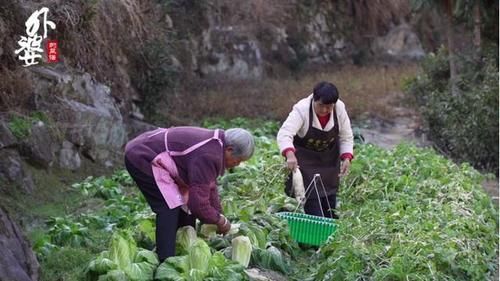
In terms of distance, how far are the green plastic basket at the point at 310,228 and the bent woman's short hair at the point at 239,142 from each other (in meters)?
1.56

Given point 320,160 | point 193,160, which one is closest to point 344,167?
point 320,160

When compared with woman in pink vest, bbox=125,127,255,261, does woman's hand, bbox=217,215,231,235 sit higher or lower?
lower

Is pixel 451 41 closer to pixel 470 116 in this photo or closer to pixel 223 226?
pixel 470 116

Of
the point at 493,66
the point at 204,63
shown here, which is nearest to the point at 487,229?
the point at 493,66

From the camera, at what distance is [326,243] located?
6379mm

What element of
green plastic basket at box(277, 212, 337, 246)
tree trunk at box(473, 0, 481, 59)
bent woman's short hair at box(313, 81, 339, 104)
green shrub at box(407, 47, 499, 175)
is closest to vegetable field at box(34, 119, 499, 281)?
green plastic basket at box(277, 212, 337, 246)

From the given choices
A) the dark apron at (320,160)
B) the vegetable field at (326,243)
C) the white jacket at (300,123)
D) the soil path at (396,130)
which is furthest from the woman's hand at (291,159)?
the soil path at (396,130)

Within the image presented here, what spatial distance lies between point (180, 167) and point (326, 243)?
150cm

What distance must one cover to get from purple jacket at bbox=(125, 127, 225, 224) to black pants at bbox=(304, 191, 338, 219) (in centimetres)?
184

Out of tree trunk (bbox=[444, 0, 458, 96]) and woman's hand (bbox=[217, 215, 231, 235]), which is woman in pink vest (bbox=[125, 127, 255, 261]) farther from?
tree trunk (bbox=[444, 0, 458, 96])

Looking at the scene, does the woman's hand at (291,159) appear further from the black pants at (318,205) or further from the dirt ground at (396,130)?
the dirt ground at (396,130)

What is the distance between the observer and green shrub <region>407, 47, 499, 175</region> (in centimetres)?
1548

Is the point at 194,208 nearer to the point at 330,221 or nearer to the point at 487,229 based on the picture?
the point at 330,221

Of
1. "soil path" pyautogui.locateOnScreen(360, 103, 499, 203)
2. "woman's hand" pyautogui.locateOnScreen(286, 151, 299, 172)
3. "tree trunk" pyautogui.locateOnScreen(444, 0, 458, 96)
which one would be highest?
"woman's hand" pyautogui.locateOnScreen(286, 151, 299, 172)
